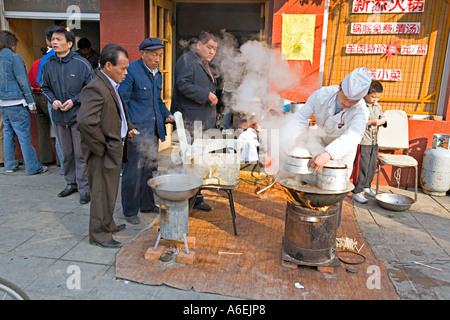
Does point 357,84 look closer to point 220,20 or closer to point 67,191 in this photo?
point 67,191

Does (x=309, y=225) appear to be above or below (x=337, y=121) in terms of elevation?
below

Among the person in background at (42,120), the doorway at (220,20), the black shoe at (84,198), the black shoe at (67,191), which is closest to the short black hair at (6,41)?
the person in background at (42,120)

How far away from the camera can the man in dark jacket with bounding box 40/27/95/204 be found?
5.13 metres

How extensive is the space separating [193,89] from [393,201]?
3.60 m

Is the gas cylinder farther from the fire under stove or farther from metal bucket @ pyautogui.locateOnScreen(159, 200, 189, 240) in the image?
metal bucket @ pyautogui.locateOnScreen(159, 200, 189, 240)

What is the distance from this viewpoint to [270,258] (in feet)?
12.7

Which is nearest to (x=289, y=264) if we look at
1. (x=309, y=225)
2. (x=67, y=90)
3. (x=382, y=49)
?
(x=309, y=225)

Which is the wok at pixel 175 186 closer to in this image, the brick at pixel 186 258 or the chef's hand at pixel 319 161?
the brick at pixel 186 258

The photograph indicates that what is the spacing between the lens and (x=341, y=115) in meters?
3.87

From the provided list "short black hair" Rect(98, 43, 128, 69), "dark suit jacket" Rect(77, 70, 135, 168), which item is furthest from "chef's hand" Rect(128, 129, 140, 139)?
"short black hair" Rect(98, 43, 128, 69)

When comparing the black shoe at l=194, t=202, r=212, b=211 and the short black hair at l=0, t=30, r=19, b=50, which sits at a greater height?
the short black hair at l=0, t=30, r=19, b=50

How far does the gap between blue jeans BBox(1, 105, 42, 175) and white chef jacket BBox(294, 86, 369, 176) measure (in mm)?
4958
